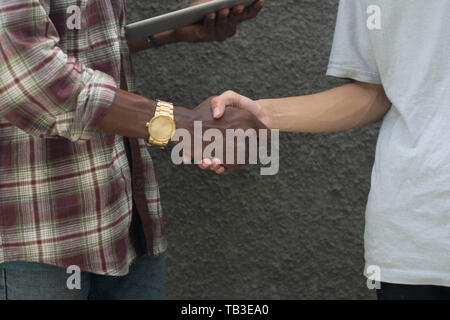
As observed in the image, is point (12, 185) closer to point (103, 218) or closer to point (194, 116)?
point (103, 218)

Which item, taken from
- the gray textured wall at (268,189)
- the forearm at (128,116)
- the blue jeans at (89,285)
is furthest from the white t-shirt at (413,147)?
the gray textured wall at (268,189)

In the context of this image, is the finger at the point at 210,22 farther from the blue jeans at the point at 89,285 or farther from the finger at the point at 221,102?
the blue jeans at the point at 89,285

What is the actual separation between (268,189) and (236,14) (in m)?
0.93

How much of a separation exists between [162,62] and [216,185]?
24.6 inches

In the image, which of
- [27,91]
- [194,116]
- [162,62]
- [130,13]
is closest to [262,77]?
[162,62]

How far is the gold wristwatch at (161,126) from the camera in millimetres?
1364

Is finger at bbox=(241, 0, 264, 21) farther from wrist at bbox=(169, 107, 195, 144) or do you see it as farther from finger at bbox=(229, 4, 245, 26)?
wrist at bbox=(169, 107, 195, 144)

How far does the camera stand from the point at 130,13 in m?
2.25

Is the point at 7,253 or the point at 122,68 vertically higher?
the point at 122,68

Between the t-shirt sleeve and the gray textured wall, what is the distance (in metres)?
0.87

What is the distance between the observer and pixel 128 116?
1.33 metres

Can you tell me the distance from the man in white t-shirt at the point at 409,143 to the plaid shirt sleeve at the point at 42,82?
0.70 m

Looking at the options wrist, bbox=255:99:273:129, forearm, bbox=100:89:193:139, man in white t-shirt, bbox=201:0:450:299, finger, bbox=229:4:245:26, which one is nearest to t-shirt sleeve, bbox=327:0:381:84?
man in white t-shirt, bbox=201:0:450:299

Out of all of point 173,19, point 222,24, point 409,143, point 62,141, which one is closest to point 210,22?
point 222,24
